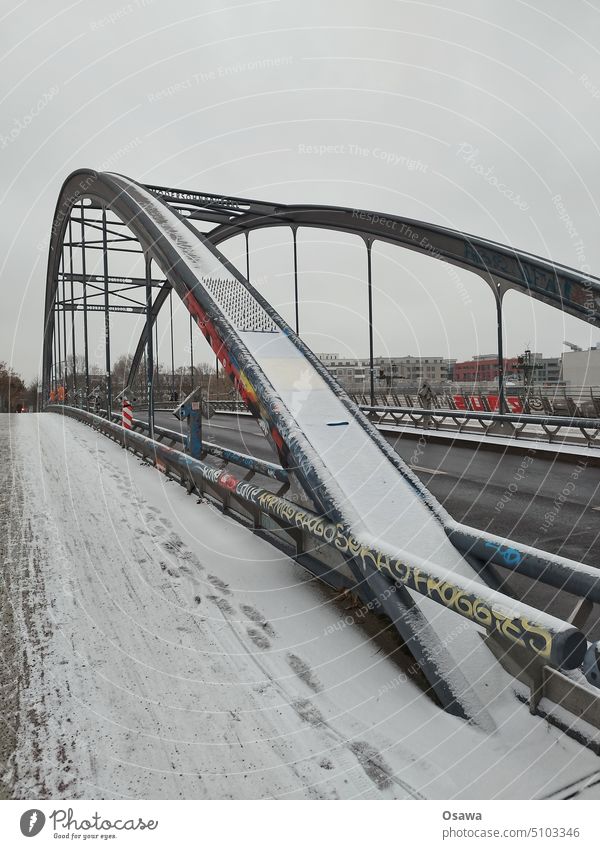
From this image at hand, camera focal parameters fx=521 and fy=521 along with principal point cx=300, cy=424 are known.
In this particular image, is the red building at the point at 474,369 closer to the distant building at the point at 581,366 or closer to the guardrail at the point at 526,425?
the distant building at the point at 581,366

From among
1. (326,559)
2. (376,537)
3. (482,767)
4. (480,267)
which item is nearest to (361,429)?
(326,559)

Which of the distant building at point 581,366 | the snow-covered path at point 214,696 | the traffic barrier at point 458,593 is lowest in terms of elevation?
the snow-covered path at point 214,696

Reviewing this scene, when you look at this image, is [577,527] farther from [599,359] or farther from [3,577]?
[599,359]

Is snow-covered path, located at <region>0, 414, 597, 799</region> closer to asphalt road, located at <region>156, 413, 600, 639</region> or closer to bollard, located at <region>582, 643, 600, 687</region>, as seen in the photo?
bollard, located at <region>582, 643, 600, 687</region>

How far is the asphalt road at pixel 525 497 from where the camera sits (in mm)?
5270

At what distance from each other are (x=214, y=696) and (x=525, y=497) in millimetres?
6671

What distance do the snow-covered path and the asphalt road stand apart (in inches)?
65.5

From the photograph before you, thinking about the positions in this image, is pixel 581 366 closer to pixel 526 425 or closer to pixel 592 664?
pixel 526 425

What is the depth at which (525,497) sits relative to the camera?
8203mm

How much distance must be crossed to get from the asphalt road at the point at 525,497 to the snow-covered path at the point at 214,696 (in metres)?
1.66

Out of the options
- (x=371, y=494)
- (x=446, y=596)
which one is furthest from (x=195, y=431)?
(x=446, y=596)

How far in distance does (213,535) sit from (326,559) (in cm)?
173

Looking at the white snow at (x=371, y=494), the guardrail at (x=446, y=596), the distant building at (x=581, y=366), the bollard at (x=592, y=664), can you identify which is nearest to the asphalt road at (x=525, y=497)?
the white snow at (x=371, y=494)

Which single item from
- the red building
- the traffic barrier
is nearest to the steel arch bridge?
the traffic barrier
